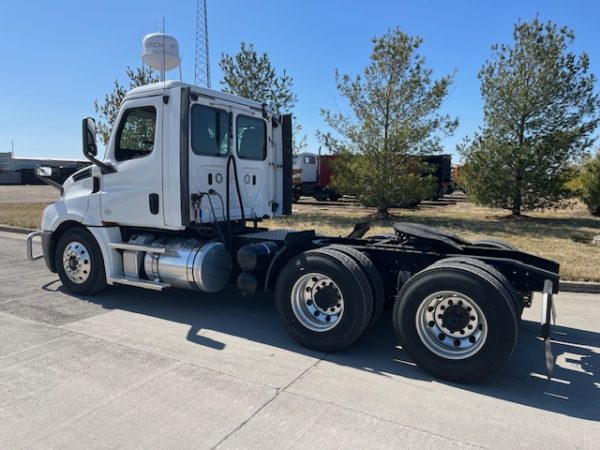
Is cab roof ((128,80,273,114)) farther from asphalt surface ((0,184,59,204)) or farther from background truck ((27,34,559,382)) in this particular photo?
asphalt surface ((0,184,59,204))

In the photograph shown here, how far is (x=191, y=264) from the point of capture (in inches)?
221

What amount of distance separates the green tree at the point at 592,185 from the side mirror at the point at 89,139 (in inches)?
772

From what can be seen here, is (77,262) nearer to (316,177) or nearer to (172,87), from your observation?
(172,87)

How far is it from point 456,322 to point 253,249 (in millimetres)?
2393

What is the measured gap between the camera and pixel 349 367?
426cm

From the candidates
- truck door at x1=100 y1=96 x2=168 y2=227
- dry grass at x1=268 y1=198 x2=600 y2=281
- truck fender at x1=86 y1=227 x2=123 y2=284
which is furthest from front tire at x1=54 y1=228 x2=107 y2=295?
dry grass at x1=268 y1=198 x2=600 y2=281

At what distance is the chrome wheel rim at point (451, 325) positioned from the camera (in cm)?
393

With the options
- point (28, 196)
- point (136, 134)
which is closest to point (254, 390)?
point (136, 134)

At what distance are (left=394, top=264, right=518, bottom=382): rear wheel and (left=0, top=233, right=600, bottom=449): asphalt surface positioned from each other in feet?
0.65

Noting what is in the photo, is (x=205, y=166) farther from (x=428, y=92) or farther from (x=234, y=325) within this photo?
(x=428, y=92)

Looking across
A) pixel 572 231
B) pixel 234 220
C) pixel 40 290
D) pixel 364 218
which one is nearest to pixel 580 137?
pixel 572 231

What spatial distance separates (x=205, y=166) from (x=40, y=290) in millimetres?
3254

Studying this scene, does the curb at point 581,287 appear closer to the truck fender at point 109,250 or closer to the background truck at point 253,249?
the background truck at point 253,249

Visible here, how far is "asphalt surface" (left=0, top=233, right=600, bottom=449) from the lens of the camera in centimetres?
311
